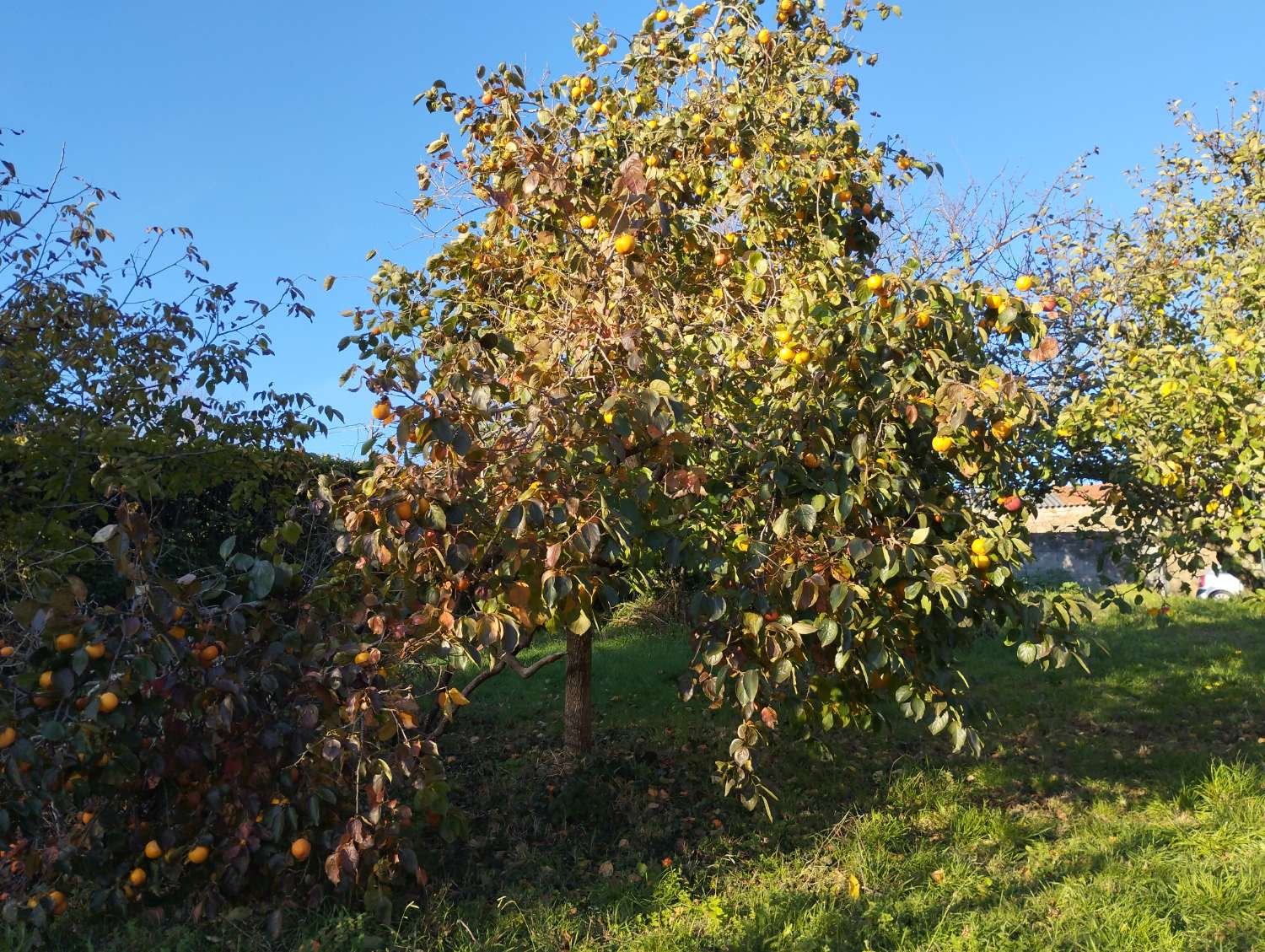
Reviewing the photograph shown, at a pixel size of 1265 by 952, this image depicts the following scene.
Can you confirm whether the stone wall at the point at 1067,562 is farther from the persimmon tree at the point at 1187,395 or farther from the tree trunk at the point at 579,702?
the tree trunk at the point at 579,702

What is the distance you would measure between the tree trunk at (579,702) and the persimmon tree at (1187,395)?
268 cm

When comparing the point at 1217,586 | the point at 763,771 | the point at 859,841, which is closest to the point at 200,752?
the point at 859,841

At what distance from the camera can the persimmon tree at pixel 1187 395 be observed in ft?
14.3

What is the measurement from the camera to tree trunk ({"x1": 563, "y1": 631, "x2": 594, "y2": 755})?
4812 millimetres

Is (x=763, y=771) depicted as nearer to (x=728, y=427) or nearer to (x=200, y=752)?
(x=728, y=427)

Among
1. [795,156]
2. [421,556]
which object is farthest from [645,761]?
[795,156]

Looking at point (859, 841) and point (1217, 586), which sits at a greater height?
point (859, 841)

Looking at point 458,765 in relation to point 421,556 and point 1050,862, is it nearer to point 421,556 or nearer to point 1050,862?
point 421,556

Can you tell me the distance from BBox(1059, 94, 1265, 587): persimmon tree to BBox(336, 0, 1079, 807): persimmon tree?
1.23 meters

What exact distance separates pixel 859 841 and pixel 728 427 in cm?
181

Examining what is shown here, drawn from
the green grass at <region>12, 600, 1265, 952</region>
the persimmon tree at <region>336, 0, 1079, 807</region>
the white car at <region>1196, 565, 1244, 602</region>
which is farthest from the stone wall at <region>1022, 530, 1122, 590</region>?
the persimmon tree at <region>336, 0, 1079, 807</region>

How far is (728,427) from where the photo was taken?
3.68 m

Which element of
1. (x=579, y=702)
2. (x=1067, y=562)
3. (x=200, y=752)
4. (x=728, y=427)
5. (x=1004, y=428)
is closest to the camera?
(x=200, y=752)

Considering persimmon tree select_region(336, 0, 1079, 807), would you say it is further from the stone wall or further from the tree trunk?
the stone wall
